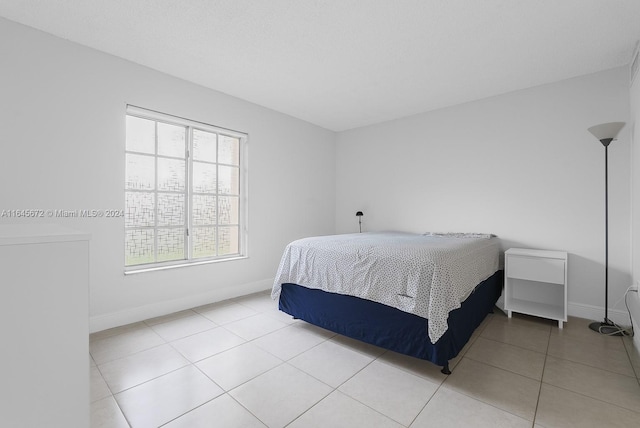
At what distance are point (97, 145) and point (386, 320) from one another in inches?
119

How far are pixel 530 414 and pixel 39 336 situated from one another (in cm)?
228

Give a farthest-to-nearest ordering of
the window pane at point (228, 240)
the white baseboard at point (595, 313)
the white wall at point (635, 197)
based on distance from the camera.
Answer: the window pane at point (228, 240) < the white baseboard at point (595, 313) < the white wall at point (635, 197)

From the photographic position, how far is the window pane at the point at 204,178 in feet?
11.5

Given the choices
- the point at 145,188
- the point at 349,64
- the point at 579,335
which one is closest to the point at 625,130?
the point at 579,335

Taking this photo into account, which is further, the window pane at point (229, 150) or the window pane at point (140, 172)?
the window pane at point (229, 150)

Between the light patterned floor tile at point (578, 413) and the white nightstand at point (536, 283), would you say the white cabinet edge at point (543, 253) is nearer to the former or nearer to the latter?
the white nightstand at point (536, 283)

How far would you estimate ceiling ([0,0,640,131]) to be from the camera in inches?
82.2

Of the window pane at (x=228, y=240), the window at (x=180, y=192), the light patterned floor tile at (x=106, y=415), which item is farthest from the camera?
the window pane at (x=228, y=240)

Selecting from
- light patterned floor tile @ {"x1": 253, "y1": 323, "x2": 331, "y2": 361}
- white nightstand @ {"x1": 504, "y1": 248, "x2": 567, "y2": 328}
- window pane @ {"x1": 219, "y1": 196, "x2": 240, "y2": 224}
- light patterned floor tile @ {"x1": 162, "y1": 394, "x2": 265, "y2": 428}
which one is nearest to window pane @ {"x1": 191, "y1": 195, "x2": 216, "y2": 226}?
window pane @ {"x1": 219, "y1": 196, "x2": 240, "y2": 224}

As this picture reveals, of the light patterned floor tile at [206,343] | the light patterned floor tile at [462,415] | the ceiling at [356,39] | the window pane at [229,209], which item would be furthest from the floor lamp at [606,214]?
the window pane at [229,209]

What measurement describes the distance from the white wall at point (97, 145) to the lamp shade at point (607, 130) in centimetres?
373

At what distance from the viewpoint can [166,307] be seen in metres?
3.11

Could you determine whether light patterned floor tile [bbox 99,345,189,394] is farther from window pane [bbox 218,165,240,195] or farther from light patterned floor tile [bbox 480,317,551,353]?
light patterned floor tile [bbox 480,317,551,353]

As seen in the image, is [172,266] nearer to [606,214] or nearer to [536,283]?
[536,283]
